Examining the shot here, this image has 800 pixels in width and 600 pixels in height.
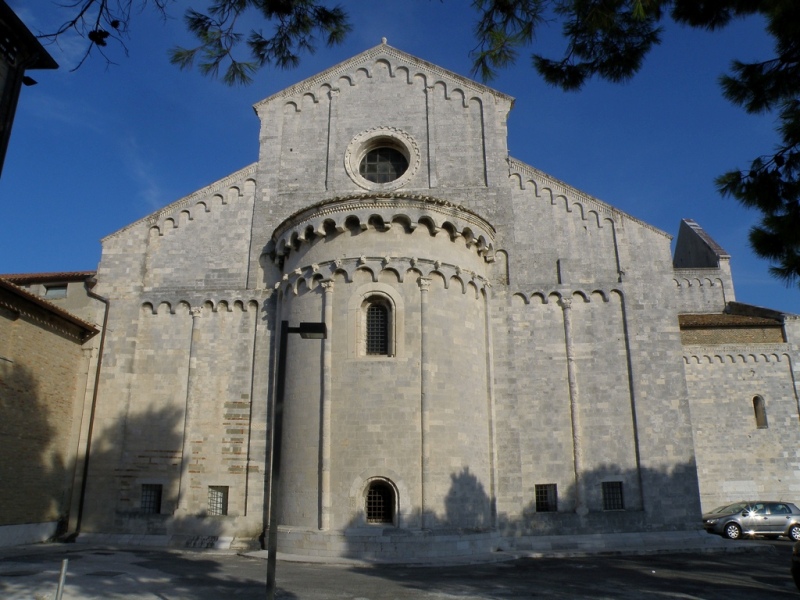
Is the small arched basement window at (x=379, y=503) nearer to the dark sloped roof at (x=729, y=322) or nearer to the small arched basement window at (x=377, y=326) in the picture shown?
the small arched basement window at (x=377, y=326)

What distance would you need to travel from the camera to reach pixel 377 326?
17281mm

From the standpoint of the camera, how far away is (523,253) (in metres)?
20.0

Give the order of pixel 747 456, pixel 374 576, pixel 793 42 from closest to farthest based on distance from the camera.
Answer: pixel 793 42 < pixel 374 576 < pixel 747 456

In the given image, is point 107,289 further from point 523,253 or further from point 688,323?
point 688,323

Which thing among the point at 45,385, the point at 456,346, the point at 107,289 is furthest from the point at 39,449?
the point at 456,346

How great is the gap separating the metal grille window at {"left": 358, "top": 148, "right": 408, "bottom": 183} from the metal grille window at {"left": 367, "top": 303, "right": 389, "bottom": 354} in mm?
5570

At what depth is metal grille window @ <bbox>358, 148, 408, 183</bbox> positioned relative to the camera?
839 inches

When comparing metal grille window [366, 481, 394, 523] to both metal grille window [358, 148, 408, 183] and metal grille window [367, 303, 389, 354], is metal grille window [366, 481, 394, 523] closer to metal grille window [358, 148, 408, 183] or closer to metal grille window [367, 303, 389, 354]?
metal grille window [367, 303, 389, 354]

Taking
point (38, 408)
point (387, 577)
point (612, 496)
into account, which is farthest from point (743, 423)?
point (38, 408)

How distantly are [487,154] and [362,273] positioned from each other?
6458mm

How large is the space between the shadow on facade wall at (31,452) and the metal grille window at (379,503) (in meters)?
9.38

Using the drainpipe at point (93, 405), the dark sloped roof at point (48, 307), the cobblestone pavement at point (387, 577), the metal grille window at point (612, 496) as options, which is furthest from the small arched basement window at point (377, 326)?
the dark sloped roof at point (48, 307)

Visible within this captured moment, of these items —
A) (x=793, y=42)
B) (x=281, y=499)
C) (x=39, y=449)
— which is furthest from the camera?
(x=39, y=449)

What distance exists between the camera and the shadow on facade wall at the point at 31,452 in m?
16.8
